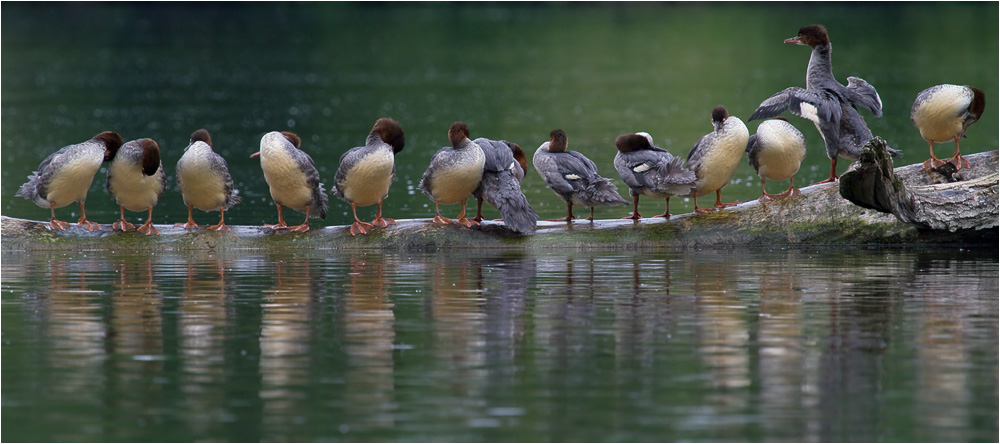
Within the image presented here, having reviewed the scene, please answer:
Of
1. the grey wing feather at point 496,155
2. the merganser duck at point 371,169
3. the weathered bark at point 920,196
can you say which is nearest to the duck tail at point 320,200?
the merganser duck at point 371,169

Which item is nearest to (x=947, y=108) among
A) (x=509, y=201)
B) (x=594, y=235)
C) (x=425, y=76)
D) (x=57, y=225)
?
(x=594, y=235)

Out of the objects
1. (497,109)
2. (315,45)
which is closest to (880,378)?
(497,109)

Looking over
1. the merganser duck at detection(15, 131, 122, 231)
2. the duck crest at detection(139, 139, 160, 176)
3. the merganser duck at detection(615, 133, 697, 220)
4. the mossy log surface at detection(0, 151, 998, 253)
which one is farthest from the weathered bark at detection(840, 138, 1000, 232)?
the merganser duck at detection(15, 131, 122, 231)

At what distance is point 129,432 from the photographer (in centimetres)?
784

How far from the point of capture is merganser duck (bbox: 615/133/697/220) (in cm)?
1461

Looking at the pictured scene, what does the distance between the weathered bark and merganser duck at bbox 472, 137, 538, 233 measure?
318 centimetres

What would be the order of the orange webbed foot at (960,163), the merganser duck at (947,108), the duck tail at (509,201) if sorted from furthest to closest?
the orange webbed foot at (960,163), the merganser duck at (947,108), the duck tail at (509,201)

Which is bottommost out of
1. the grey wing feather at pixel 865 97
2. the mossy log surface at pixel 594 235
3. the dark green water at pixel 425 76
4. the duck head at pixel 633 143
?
the mossy log surface at pixel 594 235

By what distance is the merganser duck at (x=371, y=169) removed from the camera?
1451cm

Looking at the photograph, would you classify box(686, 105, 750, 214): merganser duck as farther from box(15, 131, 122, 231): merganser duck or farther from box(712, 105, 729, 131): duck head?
box(15, 131, 122, 231): merganser duck

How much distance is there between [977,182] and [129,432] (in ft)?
31.0

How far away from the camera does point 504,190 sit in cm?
1443

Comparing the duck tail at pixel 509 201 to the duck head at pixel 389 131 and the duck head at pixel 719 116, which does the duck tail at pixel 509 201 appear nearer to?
the duck head at pixel 389 131

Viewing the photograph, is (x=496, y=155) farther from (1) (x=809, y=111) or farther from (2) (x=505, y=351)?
(2) (x=505, y=351)
